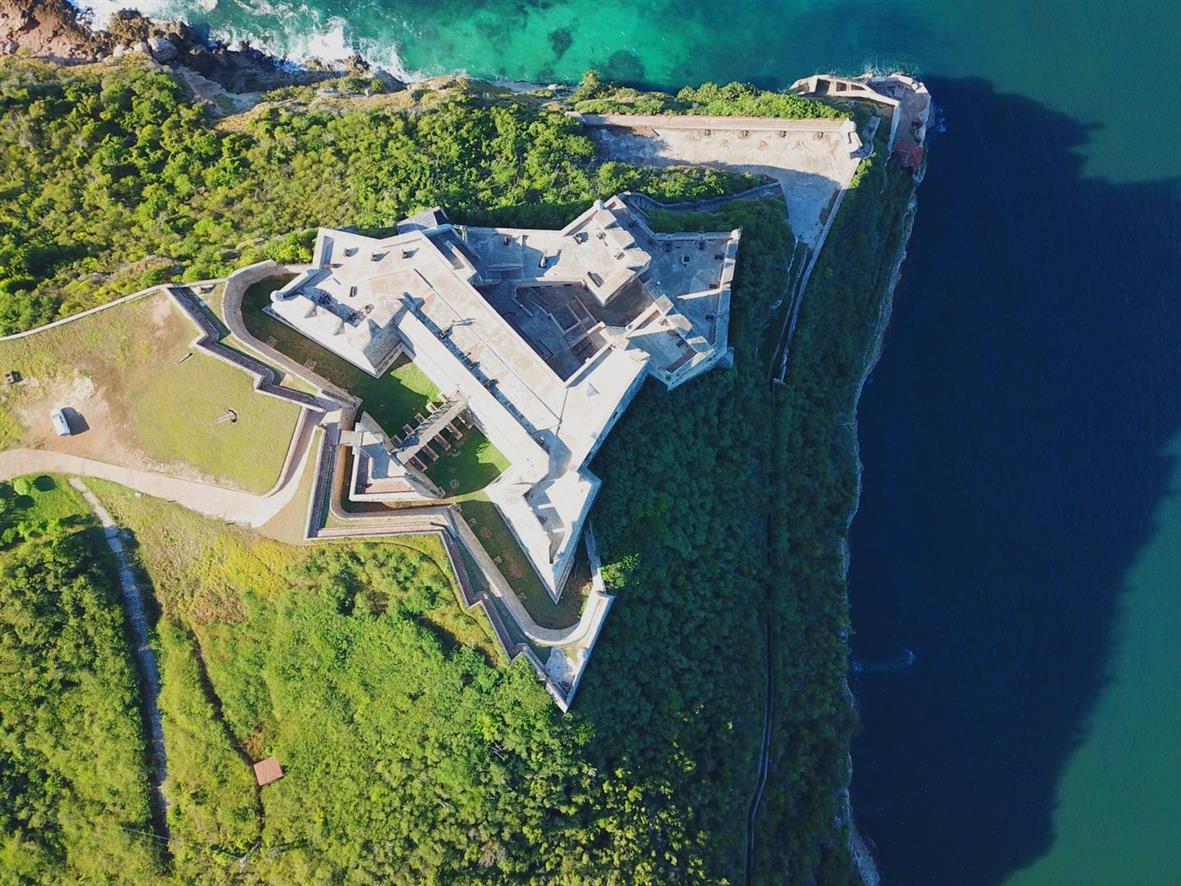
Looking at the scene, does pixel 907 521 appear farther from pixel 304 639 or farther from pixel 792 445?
pixel 304 639

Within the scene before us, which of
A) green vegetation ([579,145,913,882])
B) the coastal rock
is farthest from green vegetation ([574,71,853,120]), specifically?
the coastal rock

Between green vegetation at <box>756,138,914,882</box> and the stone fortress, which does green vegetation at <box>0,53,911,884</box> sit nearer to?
green vegetation at <box>756,138,914,882</box>

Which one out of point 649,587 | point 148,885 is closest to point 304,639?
point 148,885

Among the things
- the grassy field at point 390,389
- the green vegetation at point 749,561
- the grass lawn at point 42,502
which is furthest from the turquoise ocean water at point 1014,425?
the grass lawn at point 42,502

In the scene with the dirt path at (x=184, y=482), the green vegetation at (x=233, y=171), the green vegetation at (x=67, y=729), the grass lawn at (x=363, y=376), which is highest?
the green vegetation at (x=233, y=171)

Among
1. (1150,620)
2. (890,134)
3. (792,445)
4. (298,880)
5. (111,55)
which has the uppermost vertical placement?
(890,134)

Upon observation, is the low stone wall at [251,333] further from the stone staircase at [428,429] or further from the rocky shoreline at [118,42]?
the rocky shoreline at [118,42]
